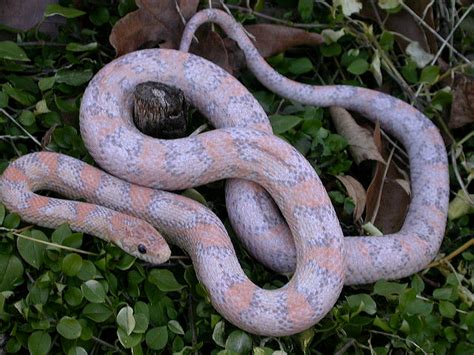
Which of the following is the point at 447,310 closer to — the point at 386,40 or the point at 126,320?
the point at 126,320

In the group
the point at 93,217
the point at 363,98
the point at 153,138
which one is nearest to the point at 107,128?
the point at 153,138

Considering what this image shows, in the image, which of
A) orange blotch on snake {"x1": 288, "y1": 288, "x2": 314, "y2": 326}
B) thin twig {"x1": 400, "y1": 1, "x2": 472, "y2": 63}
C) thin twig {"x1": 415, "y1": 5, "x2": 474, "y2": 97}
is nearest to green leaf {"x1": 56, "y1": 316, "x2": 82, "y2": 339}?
orange blotch on snake {"x1": 288, "y1": 288, "x2": 314, "y2": 326}

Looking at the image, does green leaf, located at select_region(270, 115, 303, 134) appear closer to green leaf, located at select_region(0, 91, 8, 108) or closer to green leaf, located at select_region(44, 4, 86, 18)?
green leaf, located at select_region(44, 4, 86, 18)

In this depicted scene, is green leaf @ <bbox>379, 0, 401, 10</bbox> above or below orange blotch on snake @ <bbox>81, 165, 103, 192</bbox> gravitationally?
above

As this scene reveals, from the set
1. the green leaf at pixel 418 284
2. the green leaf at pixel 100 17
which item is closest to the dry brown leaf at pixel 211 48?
the green leaf at pixel 100 17

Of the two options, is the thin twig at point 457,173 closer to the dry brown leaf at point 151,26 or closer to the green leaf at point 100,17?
the dry brown leaf at point 151,26

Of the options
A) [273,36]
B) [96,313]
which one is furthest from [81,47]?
[96,313]
